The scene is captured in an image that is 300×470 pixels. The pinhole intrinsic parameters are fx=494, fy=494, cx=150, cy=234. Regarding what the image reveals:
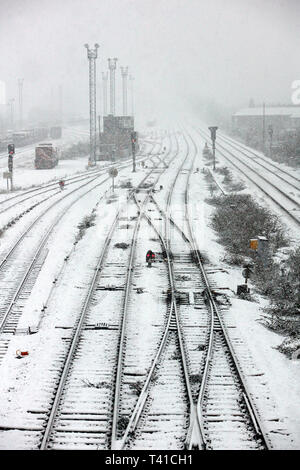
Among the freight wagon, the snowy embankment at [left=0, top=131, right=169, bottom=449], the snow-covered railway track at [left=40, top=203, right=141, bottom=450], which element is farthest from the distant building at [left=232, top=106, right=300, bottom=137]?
the snow-covered railway track at [left=40, top=203, right=141, bottom=450]

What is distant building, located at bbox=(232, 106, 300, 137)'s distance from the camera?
9538cm

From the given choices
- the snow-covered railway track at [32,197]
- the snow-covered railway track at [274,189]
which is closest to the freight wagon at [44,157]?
the snow-covered railway track at [32,197]

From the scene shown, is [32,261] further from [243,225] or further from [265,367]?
[243,225]

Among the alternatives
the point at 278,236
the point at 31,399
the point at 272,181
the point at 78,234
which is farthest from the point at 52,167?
the point at 31,399

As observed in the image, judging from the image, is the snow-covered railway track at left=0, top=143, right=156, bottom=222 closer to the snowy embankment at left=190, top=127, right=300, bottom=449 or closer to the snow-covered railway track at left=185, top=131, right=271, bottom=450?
the snowy embankment at left=190, top=127, right=300, bottom=449

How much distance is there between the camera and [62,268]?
18.2m

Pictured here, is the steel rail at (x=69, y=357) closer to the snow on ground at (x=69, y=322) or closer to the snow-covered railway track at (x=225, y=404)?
the snow on ground at (x=69, y=322)

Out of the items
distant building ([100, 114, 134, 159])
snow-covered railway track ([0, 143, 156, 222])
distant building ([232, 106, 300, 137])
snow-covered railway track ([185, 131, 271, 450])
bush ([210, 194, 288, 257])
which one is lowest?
snow-covered railway track ([185, 131, 271, 450])

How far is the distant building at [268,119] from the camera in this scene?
95375mm

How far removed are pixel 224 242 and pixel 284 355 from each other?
11.1 m

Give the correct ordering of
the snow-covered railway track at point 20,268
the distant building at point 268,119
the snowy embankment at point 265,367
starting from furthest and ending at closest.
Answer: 1. the distant building at point 268,119
2. the snow-covered railway track at point 20,268
3. the snowy embankment at point 265,367

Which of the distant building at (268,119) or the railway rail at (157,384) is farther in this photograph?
the distant building at (268,119)

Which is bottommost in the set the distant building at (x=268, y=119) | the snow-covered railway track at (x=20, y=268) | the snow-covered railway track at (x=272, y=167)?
the snow-covered railway track at (x=20, y=268)

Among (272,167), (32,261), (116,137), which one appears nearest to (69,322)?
(32,261)
